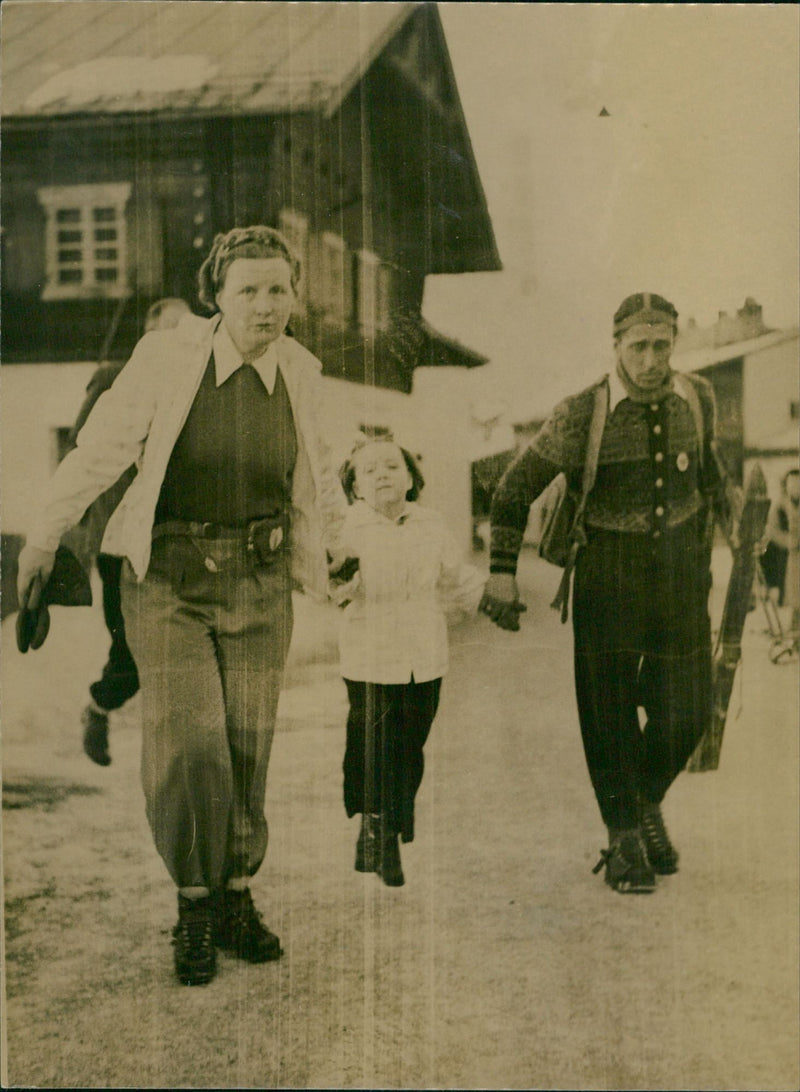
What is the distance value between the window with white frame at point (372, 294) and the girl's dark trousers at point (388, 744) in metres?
1.01

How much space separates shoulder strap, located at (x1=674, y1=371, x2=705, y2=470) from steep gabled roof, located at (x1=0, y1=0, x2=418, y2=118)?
1.24m

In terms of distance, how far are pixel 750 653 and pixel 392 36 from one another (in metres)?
2.02

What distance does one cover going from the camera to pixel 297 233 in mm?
2750

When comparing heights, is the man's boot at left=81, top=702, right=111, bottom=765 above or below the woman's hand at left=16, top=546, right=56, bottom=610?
below

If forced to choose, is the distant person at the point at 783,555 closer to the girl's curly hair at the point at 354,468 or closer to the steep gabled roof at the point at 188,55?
the girl's curly hair at the point at 354,468

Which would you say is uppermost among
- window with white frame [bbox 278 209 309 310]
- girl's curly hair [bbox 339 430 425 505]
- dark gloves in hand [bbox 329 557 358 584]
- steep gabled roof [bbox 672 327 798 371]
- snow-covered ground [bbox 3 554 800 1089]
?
window with white frame [bbox 278 209 309 310]

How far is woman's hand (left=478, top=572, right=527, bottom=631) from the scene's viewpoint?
279 centimetres

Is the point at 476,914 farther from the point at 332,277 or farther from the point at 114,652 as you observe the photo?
the point at 332,277

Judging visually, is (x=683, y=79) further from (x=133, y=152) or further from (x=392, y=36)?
(x=133, y=152)

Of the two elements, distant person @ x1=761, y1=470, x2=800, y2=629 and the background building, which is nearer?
the background building

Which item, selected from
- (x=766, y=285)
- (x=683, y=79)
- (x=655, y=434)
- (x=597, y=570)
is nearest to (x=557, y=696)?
(x=597, y=570)

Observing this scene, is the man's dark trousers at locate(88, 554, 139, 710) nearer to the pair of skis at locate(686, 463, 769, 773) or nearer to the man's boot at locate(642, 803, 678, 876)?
the man's boot at locate(642, 803, 678, 876)

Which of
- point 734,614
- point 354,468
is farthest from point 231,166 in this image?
point 734,614

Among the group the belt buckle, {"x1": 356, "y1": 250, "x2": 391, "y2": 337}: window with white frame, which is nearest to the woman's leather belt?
the belt buckle
